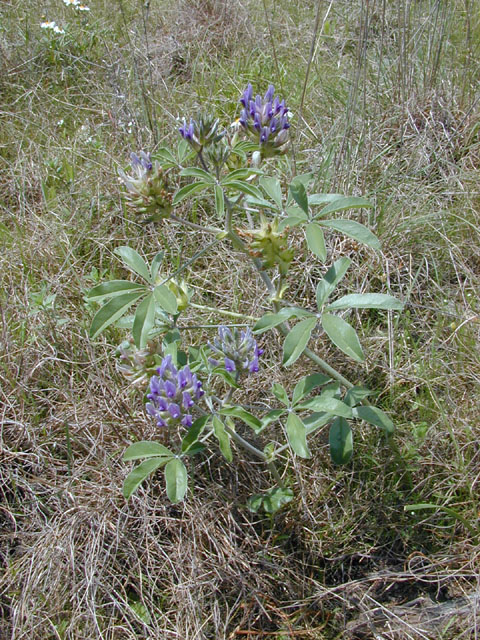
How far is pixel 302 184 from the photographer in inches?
63.1

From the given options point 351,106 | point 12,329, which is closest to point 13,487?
point 12,329

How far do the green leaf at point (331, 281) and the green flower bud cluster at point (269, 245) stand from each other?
113 millimetres

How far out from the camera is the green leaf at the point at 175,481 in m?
1.41

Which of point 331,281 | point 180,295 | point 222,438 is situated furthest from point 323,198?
point 222,438

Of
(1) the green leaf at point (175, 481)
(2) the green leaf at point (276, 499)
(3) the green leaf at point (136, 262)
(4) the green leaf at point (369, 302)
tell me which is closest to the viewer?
(1) the green leaf at point (175, 481)

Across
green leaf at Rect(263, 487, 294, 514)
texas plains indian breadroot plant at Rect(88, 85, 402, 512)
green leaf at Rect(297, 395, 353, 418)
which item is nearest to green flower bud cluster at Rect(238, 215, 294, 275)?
texas plains indian breadroot plant at Rect(88, 85, 402, 512)

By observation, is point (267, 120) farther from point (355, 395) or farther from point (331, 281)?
point (355, 395)

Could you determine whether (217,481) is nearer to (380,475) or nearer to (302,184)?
(380,475)

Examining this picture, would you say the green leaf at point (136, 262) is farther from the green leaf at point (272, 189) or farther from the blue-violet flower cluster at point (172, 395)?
the green leaf at point (272, 189)

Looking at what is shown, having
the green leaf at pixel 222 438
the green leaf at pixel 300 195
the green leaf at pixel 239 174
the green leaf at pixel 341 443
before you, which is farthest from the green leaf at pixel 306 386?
the green leaf at pixel 239 174

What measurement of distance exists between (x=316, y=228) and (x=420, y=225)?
44.2 inches

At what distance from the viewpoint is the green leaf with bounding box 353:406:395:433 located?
1682mm

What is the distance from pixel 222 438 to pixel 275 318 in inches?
12.4

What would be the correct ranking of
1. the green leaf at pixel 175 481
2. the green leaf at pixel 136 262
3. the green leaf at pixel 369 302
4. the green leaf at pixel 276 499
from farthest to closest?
the green leaf at pixel 276 499 → the green leaf at pixel 136 262 → the green leaf at pixel 369 302 → the green leaf at pixel 175 481
